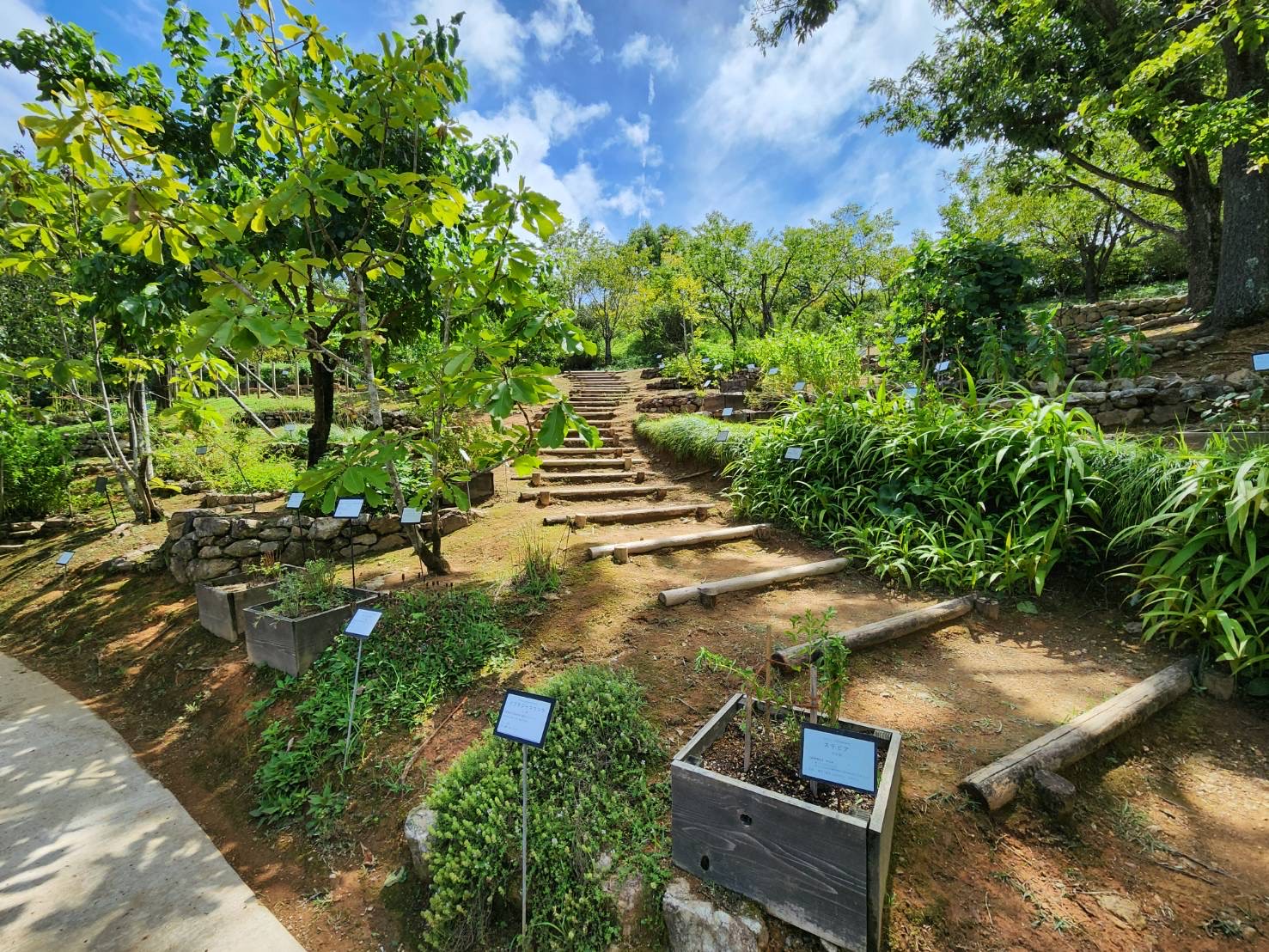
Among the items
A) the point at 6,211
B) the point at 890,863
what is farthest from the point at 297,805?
the point at 6,211

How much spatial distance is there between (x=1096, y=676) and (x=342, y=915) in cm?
335

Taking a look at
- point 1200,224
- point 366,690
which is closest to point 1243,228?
point 1200,224

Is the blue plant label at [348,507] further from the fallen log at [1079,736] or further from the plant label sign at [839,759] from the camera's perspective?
the fallen log at [1079,736]

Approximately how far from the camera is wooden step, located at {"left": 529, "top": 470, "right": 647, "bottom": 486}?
6438mm

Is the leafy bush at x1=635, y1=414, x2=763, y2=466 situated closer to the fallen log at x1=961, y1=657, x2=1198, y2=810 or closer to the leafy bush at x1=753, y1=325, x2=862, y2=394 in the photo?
the leafy bush at x1=753, y1=325, x2=862, y2=394

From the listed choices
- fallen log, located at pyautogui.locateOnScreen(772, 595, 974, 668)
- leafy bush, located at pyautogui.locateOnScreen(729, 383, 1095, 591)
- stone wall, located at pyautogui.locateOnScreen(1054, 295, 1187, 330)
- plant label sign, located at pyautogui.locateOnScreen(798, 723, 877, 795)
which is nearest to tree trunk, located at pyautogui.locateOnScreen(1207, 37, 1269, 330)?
stone wall, located at pyautogui.locateOnScreen(1054, 295, 1187, 330)

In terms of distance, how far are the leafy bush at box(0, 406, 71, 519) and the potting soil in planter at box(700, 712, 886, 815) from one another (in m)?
8.92

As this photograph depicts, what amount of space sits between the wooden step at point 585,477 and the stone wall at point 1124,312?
815 cm

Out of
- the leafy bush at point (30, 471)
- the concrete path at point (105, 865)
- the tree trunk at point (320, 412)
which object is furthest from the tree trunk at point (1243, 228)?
the leafy bush at point (30, 471)

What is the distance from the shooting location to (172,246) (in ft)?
7.30

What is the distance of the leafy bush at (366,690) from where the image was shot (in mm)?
2312

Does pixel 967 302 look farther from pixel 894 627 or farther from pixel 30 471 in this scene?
pixel 30 471

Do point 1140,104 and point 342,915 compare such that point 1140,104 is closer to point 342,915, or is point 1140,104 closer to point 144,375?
point 342,915

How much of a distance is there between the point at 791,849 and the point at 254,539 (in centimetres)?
466
